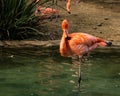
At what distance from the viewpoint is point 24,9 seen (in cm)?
1143

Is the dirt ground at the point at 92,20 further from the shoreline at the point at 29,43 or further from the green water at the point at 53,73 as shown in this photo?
the green water at the point at 53,73

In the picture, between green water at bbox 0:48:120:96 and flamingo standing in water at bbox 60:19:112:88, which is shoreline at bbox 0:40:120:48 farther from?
flamingo standing in water at bbox 60:19:112:88

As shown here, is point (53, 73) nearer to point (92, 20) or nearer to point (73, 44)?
point (73, 44)

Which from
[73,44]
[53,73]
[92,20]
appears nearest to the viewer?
[73,44]

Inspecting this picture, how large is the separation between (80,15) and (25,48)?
14.0ft

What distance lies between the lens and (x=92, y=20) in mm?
13375

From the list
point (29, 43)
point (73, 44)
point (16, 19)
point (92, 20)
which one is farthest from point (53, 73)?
point (92, 20)

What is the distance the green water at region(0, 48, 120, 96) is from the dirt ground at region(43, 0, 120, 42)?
1957 millimetres

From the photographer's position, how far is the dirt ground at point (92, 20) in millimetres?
12102

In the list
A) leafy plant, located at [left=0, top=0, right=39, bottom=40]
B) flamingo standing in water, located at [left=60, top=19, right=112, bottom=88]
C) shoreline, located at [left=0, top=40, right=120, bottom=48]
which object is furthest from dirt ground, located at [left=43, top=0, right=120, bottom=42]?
flamingo standing in water, located at [left=60, top=19, right=112, bottom=88]

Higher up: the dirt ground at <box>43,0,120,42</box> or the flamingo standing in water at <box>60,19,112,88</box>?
the flamingo standing in water at <box>60,19,112,88</box>

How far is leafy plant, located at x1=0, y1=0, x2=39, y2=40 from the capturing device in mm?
11031

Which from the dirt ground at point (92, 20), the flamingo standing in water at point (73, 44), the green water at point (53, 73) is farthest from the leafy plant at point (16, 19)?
the flamingo standing in water at point (73, 44)

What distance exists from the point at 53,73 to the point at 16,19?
3412 millimetres
